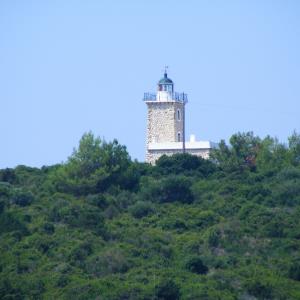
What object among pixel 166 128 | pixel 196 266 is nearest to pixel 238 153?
pixel 166 128

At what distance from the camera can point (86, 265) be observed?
53.9 meters

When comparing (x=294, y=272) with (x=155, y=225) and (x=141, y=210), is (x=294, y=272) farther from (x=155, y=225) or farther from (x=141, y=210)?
(x=141, y=210)

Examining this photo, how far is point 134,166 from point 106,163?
6.28ft

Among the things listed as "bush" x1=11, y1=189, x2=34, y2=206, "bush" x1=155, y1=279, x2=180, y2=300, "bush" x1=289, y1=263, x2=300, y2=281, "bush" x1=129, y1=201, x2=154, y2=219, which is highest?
"bush" x1=11, y1=189, x2=34, y2=206

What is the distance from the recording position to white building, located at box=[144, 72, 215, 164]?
7238 centimetres

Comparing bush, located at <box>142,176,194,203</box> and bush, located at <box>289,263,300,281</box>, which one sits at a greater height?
bush, located at <box>142,176,194,203</box>

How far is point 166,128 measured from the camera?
72.4m

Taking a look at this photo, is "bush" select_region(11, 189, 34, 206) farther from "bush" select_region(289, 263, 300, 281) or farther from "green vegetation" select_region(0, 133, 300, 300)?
"bush" select_region(289, 263, 300, 281)

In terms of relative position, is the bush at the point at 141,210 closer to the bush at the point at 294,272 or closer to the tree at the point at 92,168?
the tree at the point at 92,168

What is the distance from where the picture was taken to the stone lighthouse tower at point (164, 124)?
72375 mm

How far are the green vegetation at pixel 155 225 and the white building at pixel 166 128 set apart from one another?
6.43ft

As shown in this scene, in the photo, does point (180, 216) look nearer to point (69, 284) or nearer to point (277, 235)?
point (277, 235)

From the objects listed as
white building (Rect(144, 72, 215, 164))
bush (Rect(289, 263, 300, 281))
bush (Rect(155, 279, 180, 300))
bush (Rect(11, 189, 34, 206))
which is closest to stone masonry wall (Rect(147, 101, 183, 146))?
white building (Rect(144, 72, 215, 164))

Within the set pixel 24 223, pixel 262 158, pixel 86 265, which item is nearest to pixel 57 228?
pixel 24 223
